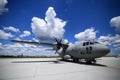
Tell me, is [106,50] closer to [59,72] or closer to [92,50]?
[92,50]

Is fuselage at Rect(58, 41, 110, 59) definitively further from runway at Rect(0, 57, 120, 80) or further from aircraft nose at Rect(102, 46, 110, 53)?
runway at Rect(0, 57, 120, 80)

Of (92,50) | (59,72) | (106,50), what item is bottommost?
(59,72)

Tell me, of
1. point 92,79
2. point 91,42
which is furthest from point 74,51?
point 92,79

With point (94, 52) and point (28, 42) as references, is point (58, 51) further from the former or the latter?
point (94, 52)

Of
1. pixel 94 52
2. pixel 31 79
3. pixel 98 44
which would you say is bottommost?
pixel 31 79

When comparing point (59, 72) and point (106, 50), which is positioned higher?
point (106, 50)

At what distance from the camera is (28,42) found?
67.5 ft

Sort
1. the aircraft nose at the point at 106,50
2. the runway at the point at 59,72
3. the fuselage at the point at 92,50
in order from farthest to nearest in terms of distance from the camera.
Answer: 1. the fuselage at the point at 92,50
2. the aircraft nose at the point at 106,50
3. the runway at the point at 59,72

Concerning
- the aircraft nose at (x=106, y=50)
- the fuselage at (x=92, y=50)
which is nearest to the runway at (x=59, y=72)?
the aircraft nose at (x=106, y=50)

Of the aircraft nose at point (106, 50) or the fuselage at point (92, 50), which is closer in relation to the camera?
the aircraft nose at point (106, 50)

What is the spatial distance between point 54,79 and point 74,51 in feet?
37.7

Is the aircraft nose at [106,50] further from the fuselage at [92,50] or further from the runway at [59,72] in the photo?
the runway at [59,72]

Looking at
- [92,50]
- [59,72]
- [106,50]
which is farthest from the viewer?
[92,50]

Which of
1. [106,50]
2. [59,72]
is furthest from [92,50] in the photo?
[59,72]
